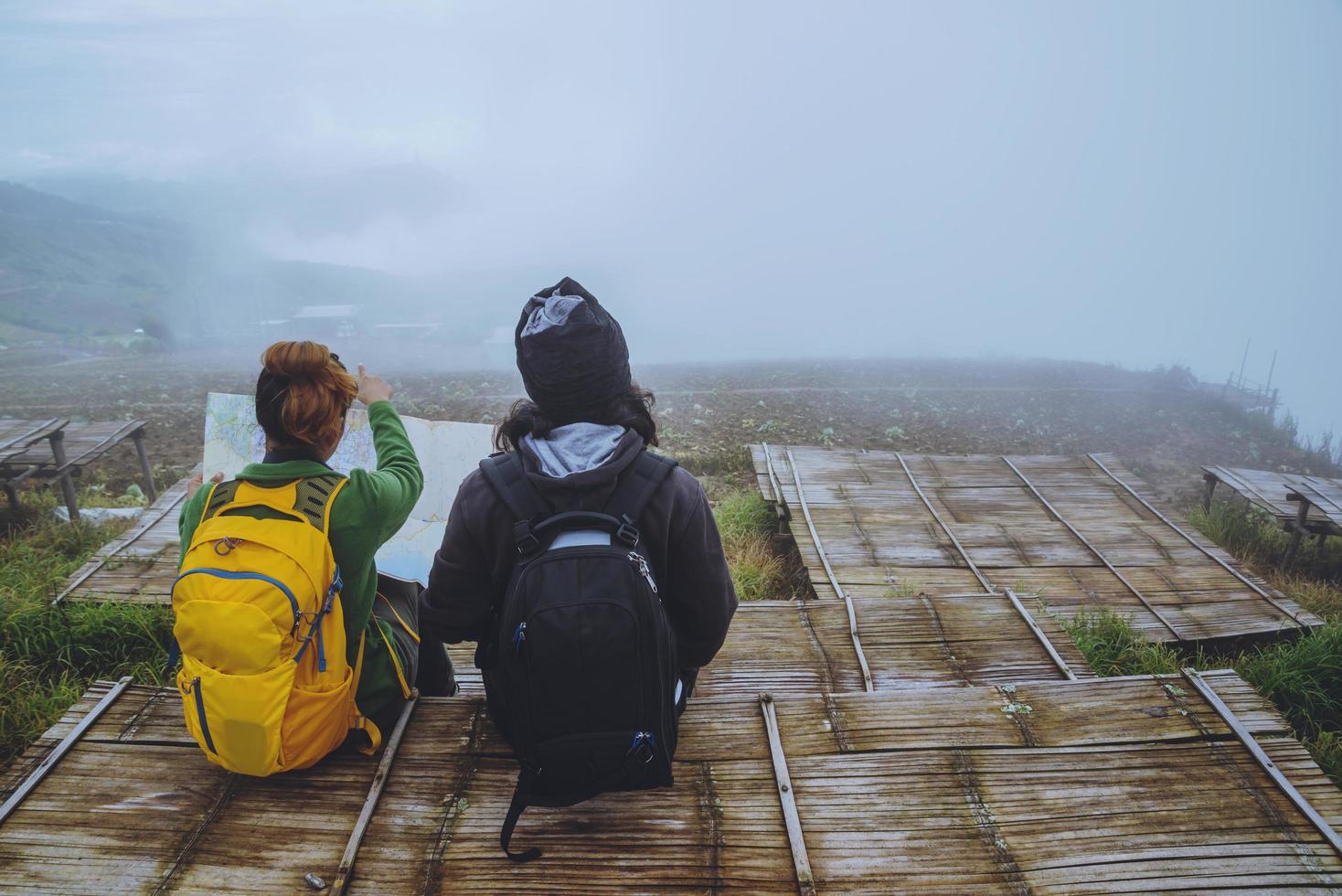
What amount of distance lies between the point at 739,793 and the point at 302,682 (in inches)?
57.5

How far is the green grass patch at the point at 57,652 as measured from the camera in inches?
135

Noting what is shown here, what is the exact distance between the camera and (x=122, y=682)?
2580 mm

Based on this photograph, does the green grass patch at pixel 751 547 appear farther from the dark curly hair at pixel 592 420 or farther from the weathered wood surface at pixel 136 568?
the weathered wood surface at pixel 136 568

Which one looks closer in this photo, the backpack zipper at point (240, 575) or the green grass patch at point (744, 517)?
the backpack zipper at point (240, 575)

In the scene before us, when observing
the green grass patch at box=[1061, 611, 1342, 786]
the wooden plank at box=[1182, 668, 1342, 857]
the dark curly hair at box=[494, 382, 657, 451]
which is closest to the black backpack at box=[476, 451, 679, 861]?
the dark curly hair at box=[494, 382, 657, 451]

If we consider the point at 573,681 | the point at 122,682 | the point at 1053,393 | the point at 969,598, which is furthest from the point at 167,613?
the point at 1053,393

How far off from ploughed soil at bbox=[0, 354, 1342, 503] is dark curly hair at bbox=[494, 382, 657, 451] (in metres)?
6.59

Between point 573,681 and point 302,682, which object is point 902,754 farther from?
point 302,682

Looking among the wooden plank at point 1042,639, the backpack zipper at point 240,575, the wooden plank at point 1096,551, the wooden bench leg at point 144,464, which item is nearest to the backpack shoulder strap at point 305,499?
the backpack zipper at point 240,575

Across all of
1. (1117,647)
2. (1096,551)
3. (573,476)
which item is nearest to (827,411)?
(1096,551)

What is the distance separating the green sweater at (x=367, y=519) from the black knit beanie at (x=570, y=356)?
24.4 inches

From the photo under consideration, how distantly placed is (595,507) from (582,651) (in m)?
0.40

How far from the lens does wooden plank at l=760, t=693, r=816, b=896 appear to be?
6.08 ft

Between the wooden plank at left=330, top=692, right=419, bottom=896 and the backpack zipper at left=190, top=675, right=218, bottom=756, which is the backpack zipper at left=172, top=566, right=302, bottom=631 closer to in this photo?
the backpack zipper at left=190, top=675, right=218, bottom=756
